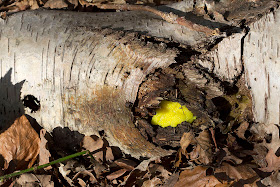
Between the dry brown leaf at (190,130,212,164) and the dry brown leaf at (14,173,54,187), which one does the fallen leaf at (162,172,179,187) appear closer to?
the dry brown leaf at (190,130,212,164)

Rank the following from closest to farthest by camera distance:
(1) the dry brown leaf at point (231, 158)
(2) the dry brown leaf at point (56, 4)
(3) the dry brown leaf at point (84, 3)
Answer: (1) the dry brown leaf at point (231, 158)
(2) the dry brown leaf at point (56, 4)
(3) the dry brown leaf at point (84, 3)

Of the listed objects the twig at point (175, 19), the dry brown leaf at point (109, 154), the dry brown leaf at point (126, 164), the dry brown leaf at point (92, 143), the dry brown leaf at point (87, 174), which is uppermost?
the twig at point (175, 19)

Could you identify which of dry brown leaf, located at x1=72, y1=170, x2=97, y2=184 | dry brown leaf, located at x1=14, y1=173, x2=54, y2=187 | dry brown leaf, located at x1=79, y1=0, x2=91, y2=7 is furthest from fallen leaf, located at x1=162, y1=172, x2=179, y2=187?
dry brown leaf, located at x1=79, y1=0, x2=91, y2=7

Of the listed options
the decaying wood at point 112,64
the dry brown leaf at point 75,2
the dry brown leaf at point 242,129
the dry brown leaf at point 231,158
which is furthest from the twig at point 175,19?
the dry brown leaf at point 231,158

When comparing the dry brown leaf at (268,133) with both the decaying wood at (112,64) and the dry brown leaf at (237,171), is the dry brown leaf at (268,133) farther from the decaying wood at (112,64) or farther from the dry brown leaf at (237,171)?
the dry brown leaf at (237,171)

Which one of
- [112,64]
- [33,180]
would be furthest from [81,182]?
[112,64]

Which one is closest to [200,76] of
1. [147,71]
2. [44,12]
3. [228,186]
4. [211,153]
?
[147,71]

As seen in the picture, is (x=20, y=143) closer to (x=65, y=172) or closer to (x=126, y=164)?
(x=65, y=172)
